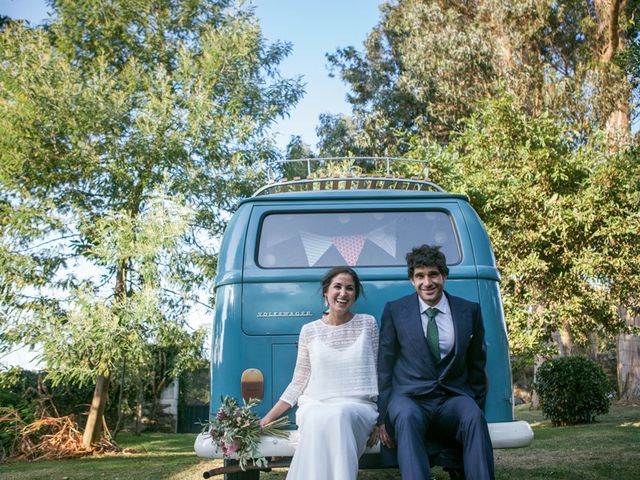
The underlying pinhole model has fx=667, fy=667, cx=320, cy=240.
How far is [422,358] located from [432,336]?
152mm

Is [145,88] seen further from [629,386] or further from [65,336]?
[629,386]

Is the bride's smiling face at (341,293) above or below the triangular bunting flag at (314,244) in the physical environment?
below

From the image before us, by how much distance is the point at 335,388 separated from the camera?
161 inches

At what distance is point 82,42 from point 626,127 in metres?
13.7

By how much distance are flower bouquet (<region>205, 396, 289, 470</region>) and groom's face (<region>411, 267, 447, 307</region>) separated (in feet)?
3.81

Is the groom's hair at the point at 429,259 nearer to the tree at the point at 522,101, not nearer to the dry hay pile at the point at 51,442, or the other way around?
the tree at the point at 522,101

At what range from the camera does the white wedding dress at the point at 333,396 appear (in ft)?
12.4

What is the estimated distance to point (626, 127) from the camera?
697 inches

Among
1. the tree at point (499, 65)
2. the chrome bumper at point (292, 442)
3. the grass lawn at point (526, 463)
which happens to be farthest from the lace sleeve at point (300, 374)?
the tree at point (499, 65)

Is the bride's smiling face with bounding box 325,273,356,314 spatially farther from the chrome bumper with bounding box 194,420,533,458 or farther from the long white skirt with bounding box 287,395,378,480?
the chrome bumper with bounding box 194,420,533,458

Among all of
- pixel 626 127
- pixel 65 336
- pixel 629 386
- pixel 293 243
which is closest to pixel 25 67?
pixel 65 336

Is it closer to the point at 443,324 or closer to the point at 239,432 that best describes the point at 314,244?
the point at 443,324

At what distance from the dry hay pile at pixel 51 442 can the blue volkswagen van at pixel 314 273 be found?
8.08 m

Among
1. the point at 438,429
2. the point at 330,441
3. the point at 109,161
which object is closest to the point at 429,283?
the point at 438,429
